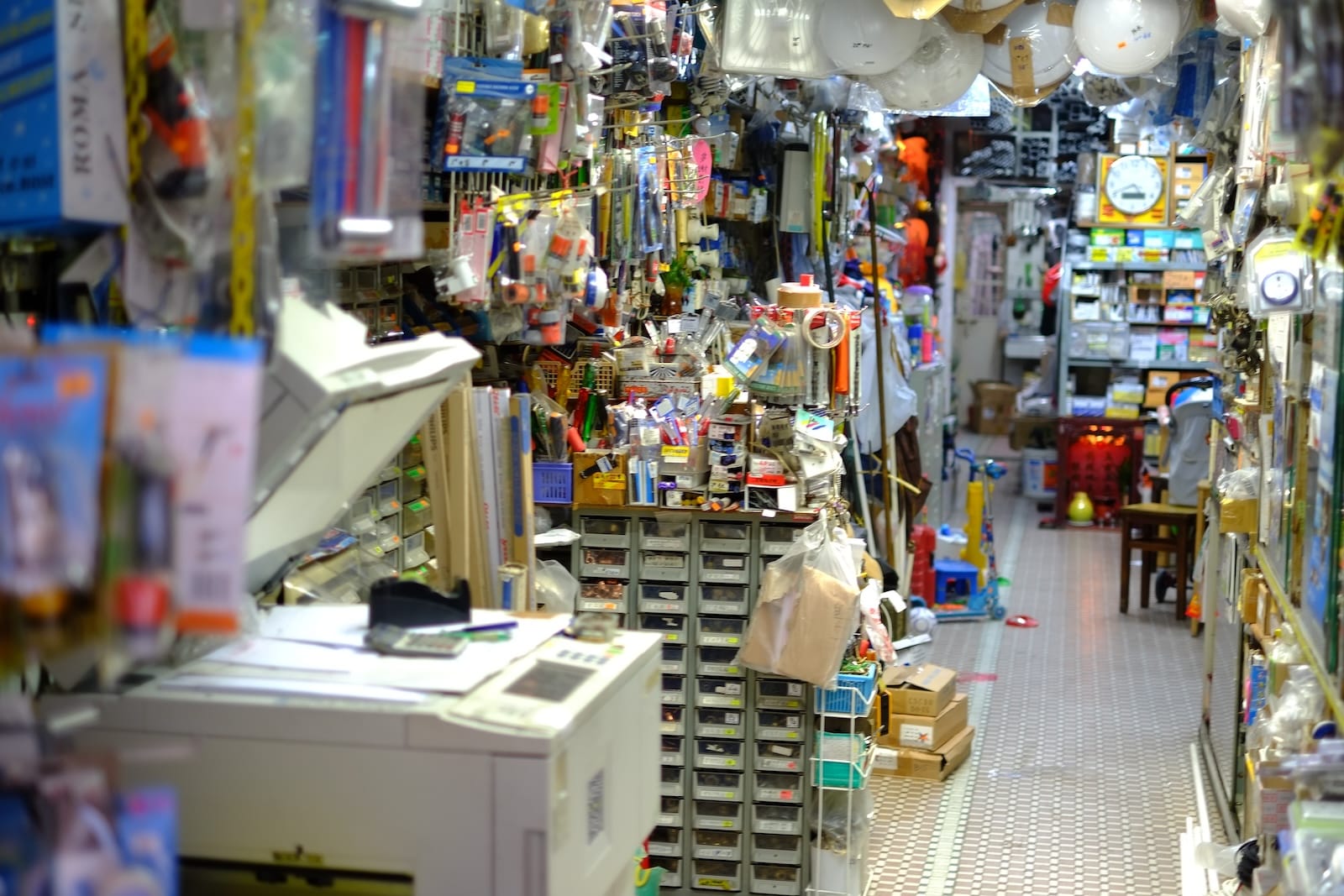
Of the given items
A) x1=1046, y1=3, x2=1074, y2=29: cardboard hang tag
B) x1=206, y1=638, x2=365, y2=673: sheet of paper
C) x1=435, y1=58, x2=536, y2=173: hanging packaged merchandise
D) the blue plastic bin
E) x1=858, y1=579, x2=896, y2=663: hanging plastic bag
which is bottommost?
the blue plastic bin

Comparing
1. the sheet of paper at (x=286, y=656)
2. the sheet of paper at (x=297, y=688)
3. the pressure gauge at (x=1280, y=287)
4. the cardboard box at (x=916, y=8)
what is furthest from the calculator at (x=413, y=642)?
the cardboard box at (x=916, y=8)

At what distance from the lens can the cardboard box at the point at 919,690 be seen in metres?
6.33

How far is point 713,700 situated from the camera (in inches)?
197

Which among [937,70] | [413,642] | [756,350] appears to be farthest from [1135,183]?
[413,642]

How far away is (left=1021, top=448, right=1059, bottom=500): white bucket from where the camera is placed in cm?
1287

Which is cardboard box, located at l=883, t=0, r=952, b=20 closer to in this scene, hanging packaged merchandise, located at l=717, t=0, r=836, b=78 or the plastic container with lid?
hanging packaged merchandise, located at l=717, t=0, r=836, b=78

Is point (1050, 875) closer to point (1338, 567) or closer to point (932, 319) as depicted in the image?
point (1338, 567)

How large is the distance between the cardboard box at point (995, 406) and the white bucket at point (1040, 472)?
3412 mm

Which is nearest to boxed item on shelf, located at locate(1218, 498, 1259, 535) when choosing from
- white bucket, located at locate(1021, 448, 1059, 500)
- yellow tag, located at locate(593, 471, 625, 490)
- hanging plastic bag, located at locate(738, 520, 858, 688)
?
hanging plastic bag, located at locate(738, 520, 858, 688)

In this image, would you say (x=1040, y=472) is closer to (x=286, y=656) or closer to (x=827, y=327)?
(x=827, y=327)

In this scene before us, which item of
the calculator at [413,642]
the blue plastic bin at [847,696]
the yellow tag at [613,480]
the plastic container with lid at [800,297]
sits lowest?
the blue plastic bin at [847,696]

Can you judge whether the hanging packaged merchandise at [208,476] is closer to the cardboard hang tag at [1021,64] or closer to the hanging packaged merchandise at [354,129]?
the hanging packaged merchandise at [354,129]

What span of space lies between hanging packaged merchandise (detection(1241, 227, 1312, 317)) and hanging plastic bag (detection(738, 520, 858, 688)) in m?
1.46

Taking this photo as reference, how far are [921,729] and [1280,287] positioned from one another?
311 centimetres
